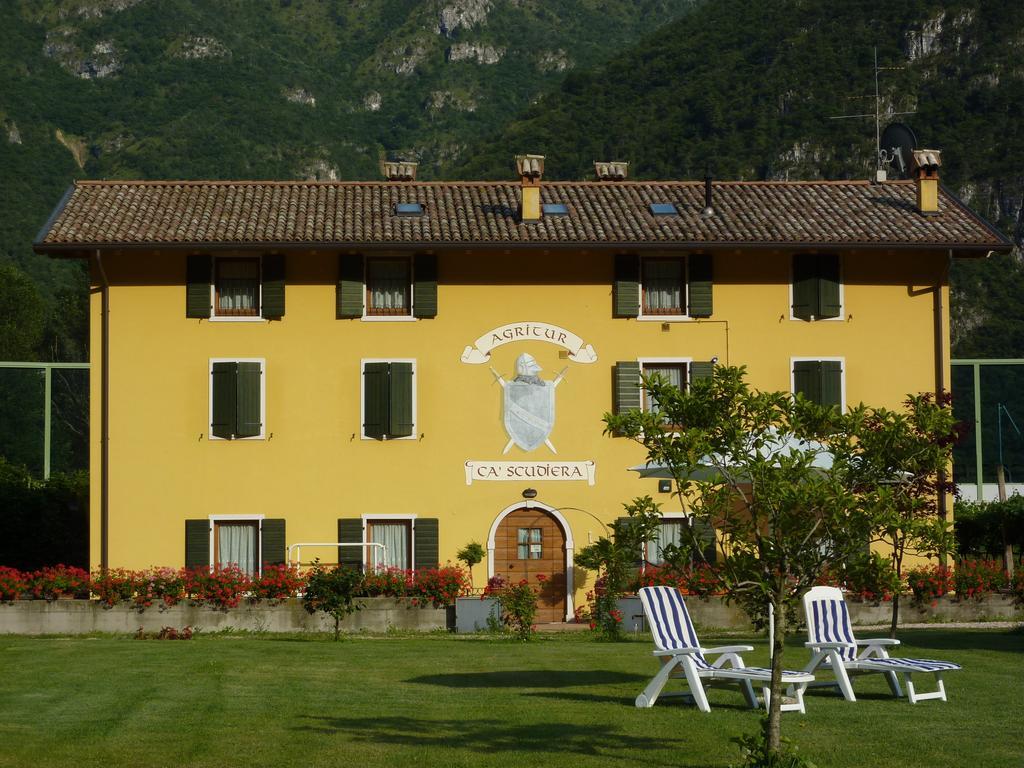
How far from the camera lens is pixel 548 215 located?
2605 cm

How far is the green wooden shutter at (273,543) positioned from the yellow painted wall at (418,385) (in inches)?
6.1

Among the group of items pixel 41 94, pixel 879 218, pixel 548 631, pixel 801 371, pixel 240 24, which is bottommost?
pixel 548 631

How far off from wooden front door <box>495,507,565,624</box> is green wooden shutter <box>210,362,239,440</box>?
14.6 ft

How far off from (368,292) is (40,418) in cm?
2839

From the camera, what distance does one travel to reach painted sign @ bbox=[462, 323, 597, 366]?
25344mm

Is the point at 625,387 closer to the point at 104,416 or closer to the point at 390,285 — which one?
the point at 390,285

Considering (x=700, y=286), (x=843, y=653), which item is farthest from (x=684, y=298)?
(x=843, y=653)

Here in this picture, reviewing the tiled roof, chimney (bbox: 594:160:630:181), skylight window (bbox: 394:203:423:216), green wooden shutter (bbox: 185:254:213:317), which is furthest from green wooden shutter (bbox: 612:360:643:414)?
green wooden shutter (bbox: 185:254:213:317)

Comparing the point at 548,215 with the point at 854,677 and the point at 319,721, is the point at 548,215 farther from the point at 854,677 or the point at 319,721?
the point at 319,721

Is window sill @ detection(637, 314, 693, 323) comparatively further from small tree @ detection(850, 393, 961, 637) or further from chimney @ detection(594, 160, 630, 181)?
small tree @ detection(850, 393, 961, 637)

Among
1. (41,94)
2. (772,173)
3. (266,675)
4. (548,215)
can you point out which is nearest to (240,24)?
(41,94)

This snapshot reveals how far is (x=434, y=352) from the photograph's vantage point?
2530 centimetres

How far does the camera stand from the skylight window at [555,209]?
2616 centimetres

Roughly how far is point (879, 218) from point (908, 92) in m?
35.0
